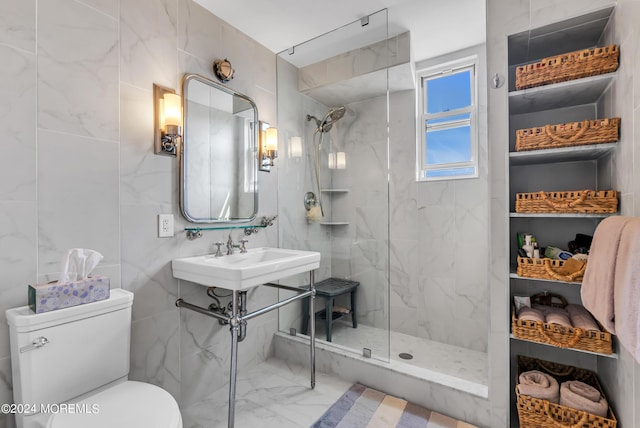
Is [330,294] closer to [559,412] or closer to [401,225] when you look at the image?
[401,225]

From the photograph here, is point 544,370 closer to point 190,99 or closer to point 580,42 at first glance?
point 580,42

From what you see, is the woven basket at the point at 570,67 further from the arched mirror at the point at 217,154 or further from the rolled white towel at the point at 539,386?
the arched mirror at the point at 217,154

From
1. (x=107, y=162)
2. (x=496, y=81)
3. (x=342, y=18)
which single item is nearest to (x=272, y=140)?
(x=342, y=18)

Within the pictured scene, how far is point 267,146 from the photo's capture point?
230cm

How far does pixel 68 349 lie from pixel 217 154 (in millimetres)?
1263

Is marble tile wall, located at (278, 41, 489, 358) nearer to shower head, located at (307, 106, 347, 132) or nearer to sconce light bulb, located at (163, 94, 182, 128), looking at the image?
shower head, located at (307, 106, 347, 132)

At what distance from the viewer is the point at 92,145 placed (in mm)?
1387

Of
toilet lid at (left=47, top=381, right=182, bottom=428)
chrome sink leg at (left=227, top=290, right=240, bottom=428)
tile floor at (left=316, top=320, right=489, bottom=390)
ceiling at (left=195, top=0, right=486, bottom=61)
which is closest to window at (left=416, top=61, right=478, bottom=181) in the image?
ceiling at (left=195, top=0, right=486, bottom=61)

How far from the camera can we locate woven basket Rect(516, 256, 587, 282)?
140 cm

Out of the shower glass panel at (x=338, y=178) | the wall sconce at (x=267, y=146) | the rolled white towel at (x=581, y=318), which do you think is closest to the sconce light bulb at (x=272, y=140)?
the wall sconce at (x=267, y=146)

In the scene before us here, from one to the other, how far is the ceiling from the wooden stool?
1948 millimetres

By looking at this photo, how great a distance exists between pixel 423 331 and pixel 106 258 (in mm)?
2460

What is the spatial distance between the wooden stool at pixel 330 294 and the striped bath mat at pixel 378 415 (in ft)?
1.76

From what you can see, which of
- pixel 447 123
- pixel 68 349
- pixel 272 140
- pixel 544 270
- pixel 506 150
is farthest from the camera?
pixel 447 123
